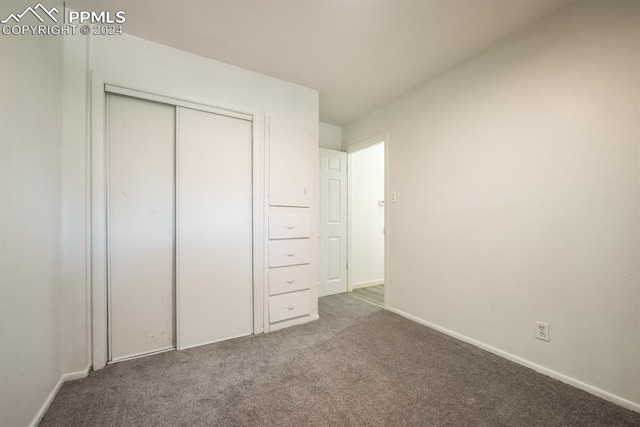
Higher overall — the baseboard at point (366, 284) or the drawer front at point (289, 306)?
the drawer front at point (289, 306)

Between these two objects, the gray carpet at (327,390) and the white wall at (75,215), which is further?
the white wall at (75,215)

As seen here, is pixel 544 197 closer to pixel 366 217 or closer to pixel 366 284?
pixel 366 217

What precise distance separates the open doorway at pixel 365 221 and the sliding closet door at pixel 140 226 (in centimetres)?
236

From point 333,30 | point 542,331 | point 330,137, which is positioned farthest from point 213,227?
point 542,331

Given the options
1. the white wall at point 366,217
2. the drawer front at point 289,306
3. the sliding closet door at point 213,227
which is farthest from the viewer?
the white wall at point 366,217

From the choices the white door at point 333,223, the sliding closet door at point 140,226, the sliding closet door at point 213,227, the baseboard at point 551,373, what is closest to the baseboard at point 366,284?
the white door at point 333,223

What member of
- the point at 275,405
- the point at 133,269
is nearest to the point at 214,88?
the point at 133,269

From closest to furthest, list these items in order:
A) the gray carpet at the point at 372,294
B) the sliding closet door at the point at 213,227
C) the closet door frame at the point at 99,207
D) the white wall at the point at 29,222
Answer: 1. the white wall at the point at 29,222
2. the closet door frame at the point at 99,207
3. the sliding closet door at the point at 213,227
4. the gray carpet at the point at 372,294

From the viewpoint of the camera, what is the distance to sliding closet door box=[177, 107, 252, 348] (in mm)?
2143

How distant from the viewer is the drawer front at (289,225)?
2.51 meters

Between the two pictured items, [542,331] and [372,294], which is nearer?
[542,331]

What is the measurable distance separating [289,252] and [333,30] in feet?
6.17

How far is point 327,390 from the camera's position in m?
1.58

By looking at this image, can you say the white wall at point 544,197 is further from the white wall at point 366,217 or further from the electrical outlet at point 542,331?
the white wall at point 366,217
